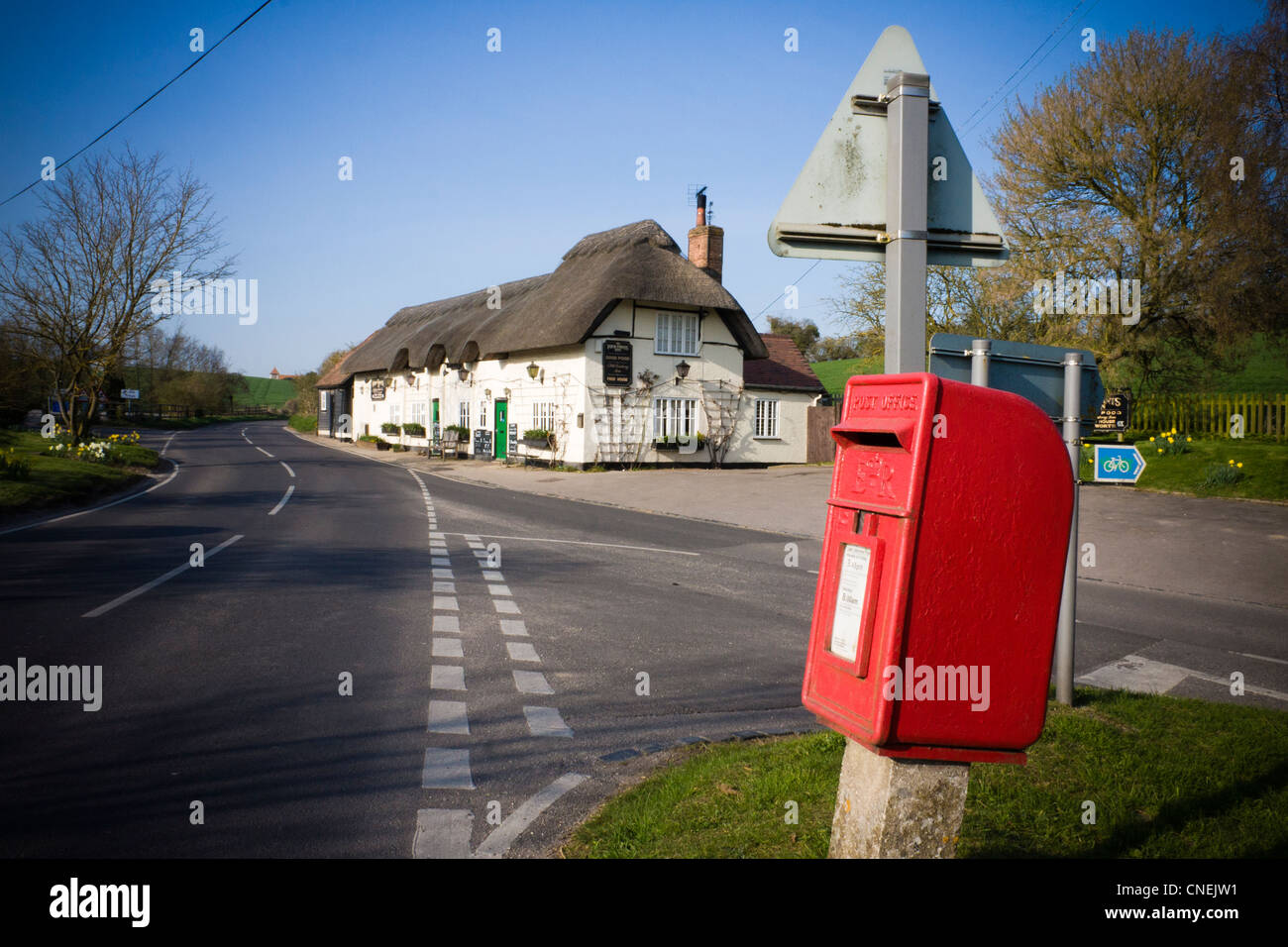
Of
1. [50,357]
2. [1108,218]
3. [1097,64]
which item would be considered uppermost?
[1097,64]

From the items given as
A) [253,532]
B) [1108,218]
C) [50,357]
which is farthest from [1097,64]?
[50,357]

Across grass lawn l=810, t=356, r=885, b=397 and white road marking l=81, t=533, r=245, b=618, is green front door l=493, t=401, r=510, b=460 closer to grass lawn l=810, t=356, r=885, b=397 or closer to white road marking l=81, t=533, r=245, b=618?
white road marking l=81, t=533, r=245, b=618

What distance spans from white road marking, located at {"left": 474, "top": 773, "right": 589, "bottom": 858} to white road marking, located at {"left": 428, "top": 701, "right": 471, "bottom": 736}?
92 cm

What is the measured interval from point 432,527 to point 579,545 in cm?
298

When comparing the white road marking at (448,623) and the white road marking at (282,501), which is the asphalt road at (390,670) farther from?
the white road marking at (282,501)

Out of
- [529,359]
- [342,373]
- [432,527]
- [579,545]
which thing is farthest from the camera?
[342,373]

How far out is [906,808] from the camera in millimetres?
2270

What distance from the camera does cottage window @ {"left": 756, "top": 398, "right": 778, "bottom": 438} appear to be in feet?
107

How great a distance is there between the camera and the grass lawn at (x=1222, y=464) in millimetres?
17672

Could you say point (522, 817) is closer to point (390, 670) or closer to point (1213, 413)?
point (390, 670)

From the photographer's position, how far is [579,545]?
1323cm

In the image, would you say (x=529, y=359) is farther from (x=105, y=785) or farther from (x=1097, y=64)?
(x=105, y=785)

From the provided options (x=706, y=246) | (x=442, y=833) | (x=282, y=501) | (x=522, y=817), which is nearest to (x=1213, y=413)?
(x=706, y=246)

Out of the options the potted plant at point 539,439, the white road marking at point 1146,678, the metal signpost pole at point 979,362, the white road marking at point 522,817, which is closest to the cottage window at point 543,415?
the potted plant at point 539,439
